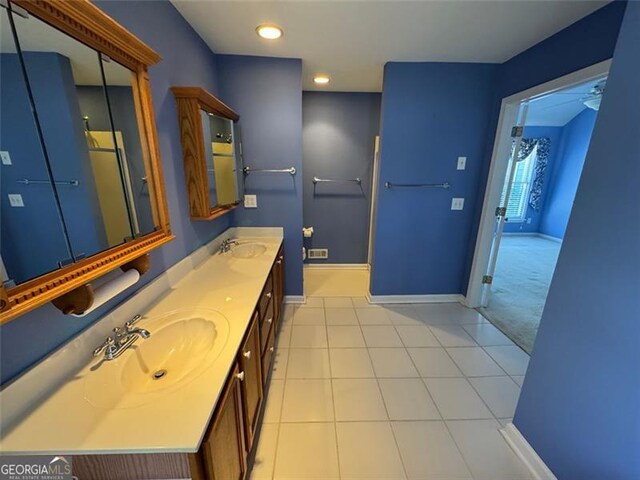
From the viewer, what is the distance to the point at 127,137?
1.08 metres

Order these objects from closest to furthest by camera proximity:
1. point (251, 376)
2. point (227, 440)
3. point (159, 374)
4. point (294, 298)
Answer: point (227, 440), point (159, 374), point (251, 376), point (294, 298)

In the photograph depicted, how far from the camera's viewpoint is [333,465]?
1.31 metres

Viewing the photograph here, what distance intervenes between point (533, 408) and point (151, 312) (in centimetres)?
200

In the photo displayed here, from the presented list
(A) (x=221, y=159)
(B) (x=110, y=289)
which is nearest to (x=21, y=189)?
(B) (x=110, y=289)

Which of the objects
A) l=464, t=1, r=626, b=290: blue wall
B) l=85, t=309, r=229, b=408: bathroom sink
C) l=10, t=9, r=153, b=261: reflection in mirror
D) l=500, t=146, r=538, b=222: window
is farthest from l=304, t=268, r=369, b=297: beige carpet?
l=500, t=146, r=538, b=222: window

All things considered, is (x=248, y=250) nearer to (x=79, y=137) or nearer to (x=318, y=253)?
(x=79, y=137)

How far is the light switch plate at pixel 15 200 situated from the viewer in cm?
68

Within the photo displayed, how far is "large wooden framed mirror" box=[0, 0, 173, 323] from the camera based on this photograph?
671 millimetres

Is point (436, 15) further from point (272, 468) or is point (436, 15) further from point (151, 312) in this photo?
point (272, 468)

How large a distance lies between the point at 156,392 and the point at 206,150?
146 cm

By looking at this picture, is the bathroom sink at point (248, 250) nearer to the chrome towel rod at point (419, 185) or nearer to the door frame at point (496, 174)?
the chrome towel rod at point (419, 185)

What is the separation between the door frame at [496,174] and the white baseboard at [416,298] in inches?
4.9

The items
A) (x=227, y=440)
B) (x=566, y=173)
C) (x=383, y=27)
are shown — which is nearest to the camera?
(x=227, y=440)

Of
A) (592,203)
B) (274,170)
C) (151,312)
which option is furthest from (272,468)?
(274,170)
